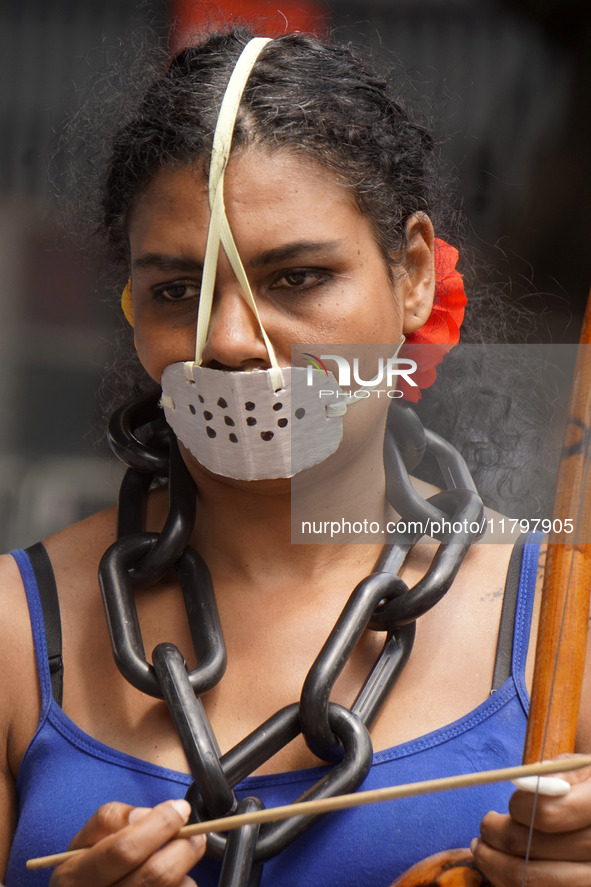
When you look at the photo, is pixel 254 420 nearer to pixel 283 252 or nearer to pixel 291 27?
pixel 283 252

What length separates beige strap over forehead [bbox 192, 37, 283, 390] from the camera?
126 centimetres

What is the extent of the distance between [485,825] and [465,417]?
91 cm

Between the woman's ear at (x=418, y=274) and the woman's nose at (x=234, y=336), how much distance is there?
0.27m

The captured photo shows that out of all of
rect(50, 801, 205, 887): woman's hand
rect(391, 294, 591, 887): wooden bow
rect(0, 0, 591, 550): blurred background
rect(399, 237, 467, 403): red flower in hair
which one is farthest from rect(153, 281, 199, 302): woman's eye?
rect(0, 0, 591, 550): blurred background

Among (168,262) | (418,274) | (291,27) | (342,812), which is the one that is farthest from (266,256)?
(291,27)

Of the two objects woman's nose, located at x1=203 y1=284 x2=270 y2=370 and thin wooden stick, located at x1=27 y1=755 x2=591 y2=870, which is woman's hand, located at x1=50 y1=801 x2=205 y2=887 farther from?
woman's nose, located at x1=203 y1=284 x2=270 y2=370

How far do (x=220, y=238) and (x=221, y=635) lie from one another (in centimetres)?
51

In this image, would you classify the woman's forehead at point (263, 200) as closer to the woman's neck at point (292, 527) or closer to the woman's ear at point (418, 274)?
the woman's ear at point (418, 274)

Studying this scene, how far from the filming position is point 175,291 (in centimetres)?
135

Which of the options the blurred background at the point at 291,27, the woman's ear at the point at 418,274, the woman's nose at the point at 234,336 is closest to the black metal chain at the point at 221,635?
the woman's ear at the point at 418,274

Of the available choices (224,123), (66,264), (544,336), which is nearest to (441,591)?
(224,123)

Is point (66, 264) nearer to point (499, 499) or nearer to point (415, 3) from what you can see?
point (415, 3)

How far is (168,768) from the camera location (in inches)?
48.4

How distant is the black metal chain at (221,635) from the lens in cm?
116
